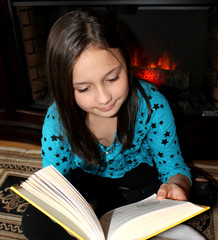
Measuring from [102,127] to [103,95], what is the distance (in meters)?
0.23

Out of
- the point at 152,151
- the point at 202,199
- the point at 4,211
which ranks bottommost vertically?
the point at 4,211

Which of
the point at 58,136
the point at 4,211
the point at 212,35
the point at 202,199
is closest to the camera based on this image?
the point at 58,136

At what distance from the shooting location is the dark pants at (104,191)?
2.58ft

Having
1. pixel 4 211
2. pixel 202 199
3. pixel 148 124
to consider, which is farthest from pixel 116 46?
pixel 4 211

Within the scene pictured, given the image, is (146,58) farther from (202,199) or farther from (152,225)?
(152,225)

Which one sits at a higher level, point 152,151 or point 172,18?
point 172,18

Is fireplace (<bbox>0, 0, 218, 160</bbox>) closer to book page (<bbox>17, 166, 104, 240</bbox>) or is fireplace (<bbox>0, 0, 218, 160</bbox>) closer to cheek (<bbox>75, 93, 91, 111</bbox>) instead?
cheek (<bbox>75, 93, 91, 111</bbox>)

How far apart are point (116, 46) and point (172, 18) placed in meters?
0.82

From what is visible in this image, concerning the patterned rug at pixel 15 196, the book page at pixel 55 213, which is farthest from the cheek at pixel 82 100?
the patterned rug at pixel 15 196

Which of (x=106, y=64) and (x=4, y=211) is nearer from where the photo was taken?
(x=106, y=64)

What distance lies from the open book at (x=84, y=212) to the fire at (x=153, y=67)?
843 mm

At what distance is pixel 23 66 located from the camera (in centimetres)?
125

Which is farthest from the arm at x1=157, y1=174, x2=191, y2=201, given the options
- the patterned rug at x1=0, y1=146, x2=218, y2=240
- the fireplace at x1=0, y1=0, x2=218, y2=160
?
the fireplace at x1=0, y1=0, x2=218, y2=160

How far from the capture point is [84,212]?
19.1 inches
